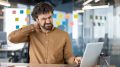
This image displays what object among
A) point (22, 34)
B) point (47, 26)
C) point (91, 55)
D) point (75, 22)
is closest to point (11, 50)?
point (75, 22)

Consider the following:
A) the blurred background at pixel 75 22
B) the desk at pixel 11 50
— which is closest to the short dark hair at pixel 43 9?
the blurred background at pixel 75 22

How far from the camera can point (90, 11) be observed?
5523 millimetres

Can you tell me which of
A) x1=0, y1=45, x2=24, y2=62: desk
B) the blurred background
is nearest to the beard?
the blurred background

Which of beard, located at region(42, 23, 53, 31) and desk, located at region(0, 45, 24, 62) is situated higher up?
beard, located at region(42, 23, 53, 31)

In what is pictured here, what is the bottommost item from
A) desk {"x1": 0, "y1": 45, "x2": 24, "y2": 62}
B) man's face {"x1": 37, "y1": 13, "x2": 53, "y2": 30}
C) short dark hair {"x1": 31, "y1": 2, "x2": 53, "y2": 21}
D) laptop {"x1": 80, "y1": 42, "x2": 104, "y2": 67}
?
desk {"x1": 0, "y1": 45, "x2": 24, "y2": 62}

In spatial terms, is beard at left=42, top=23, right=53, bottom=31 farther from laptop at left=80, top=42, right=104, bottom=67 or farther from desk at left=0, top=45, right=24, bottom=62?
desk at left=0, top=45, right=24, bottom=62

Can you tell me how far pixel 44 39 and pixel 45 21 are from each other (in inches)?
7.5

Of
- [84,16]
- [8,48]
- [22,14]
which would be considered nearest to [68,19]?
[84,16]

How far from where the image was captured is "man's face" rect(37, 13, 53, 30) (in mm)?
2441

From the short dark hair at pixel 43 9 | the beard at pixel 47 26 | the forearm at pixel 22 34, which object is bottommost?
the forearm at pixel 22 34

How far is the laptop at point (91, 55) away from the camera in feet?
6.39

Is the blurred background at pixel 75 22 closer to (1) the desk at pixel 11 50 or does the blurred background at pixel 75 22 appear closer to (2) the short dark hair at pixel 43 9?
(1) the desk at pixel 11 50

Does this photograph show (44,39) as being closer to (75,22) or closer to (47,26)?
(47,26)

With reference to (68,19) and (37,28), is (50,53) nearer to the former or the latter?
(37,28)
